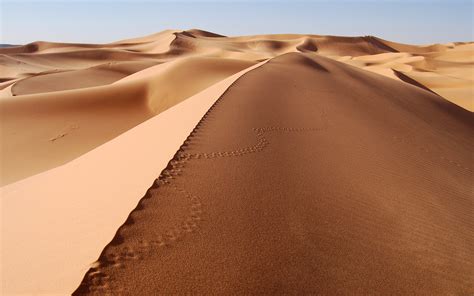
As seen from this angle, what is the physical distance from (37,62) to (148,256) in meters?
36.2

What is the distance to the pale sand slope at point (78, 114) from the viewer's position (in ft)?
27.0

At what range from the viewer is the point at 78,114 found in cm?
1081

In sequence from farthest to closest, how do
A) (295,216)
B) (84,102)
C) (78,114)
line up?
(84,102)
(78,114)
(295,216)

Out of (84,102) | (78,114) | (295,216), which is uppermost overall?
(84,102)

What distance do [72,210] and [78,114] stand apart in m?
8.23

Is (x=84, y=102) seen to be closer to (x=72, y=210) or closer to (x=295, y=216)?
(x=72, y=210)

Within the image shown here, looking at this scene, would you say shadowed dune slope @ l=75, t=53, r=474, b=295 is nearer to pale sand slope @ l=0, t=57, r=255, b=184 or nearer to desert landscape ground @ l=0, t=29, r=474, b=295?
desert landscape ground @ l=0, t=29, r=474, b=295

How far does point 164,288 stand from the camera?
211 centimetres

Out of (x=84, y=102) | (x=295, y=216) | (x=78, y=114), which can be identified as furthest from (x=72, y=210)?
(x=84, y=102)

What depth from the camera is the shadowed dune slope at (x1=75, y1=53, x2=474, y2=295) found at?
2314mm

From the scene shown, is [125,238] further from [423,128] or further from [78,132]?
[78,132]

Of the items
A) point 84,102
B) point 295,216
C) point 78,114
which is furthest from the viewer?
point 84,102

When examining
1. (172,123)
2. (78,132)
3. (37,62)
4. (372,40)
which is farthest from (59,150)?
(372,40)

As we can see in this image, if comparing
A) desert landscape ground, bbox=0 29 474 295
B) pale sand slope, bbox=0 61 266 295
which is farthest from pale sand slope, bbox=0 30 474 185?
pale sand slope, bbox=0 61 266 295
